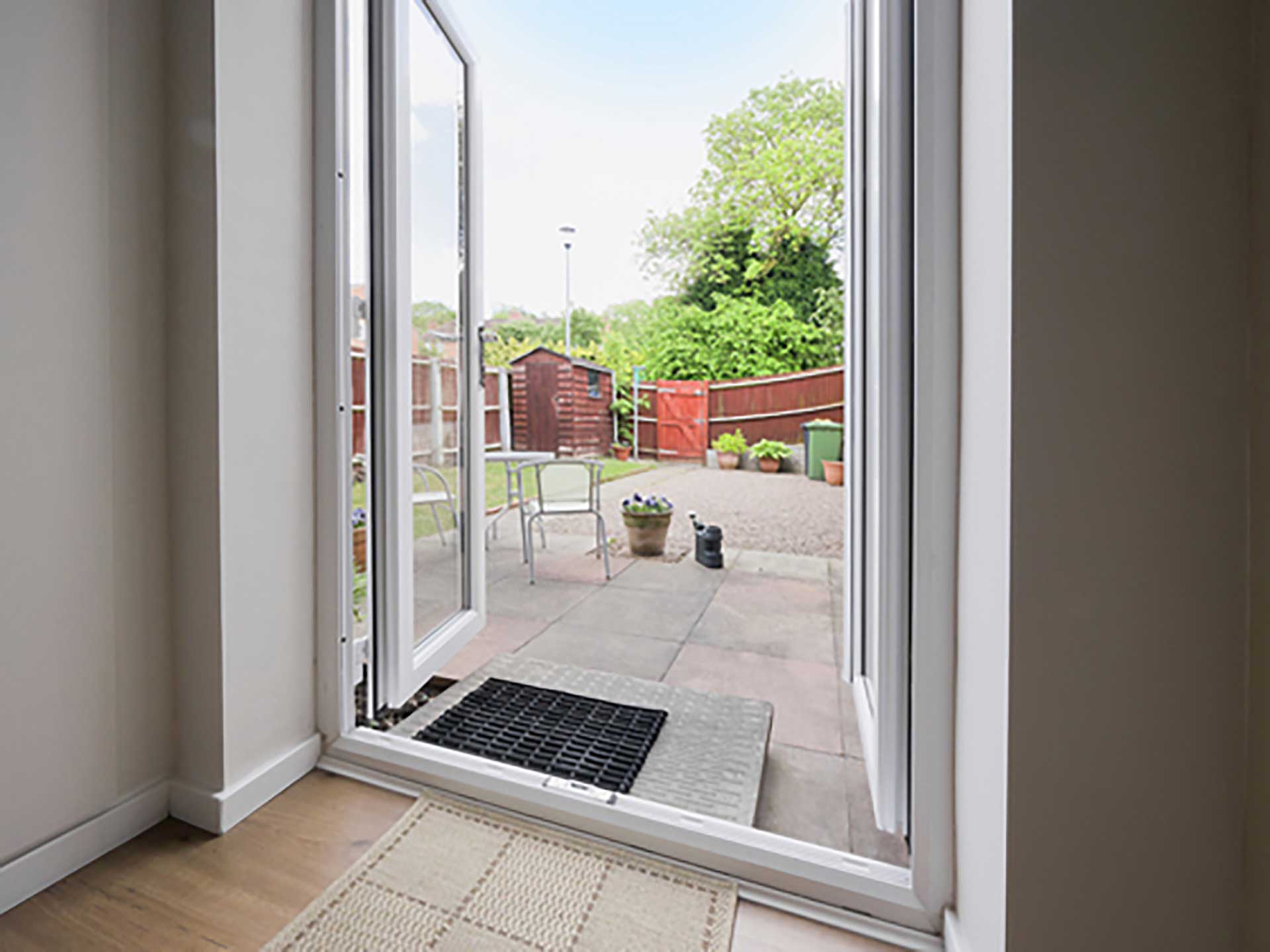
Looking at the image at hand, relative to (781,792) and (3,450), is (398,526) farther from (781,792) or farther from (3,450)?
(781,792)

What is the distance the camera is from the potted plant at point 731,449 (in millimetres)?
7609

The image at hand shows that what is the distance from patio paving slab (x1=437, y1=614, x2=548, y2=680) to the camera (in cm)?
199

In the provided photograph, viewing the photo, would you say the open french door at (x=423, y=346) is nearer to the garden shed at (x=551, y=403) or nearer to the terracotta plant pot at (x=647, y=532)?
the terracotta plant pot at (x=647, y=532)

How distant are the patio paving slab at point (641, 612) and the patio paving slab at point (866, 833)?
0.99m

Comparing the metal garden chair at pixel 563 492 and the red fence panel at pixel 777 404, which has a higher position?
the red fence panel at pixel 777 404

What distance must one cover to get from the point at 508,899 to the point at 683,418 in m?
7.32

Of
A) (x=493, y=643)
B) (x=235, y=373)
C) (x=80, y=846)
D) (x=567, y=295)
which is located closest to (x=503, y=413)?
(x=567, y=295)

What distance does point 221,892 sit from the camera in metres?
0.97

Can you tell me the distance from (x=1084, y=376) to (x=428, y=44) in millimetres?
1796

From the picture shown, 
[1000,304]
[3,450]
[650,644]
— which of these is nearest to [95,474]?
[3,450]

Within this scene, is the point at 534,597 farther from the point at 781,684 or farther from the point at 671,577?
the point at 781,684

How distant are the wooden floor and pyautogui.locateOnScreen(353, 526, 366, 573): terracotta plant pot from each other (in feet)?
1.62

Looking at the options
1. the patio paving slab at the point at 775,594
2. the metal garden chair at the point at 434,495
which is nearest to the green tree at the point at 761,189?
the patio paving slab at the point at 775,594

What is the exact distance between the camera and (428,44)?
163 cm
